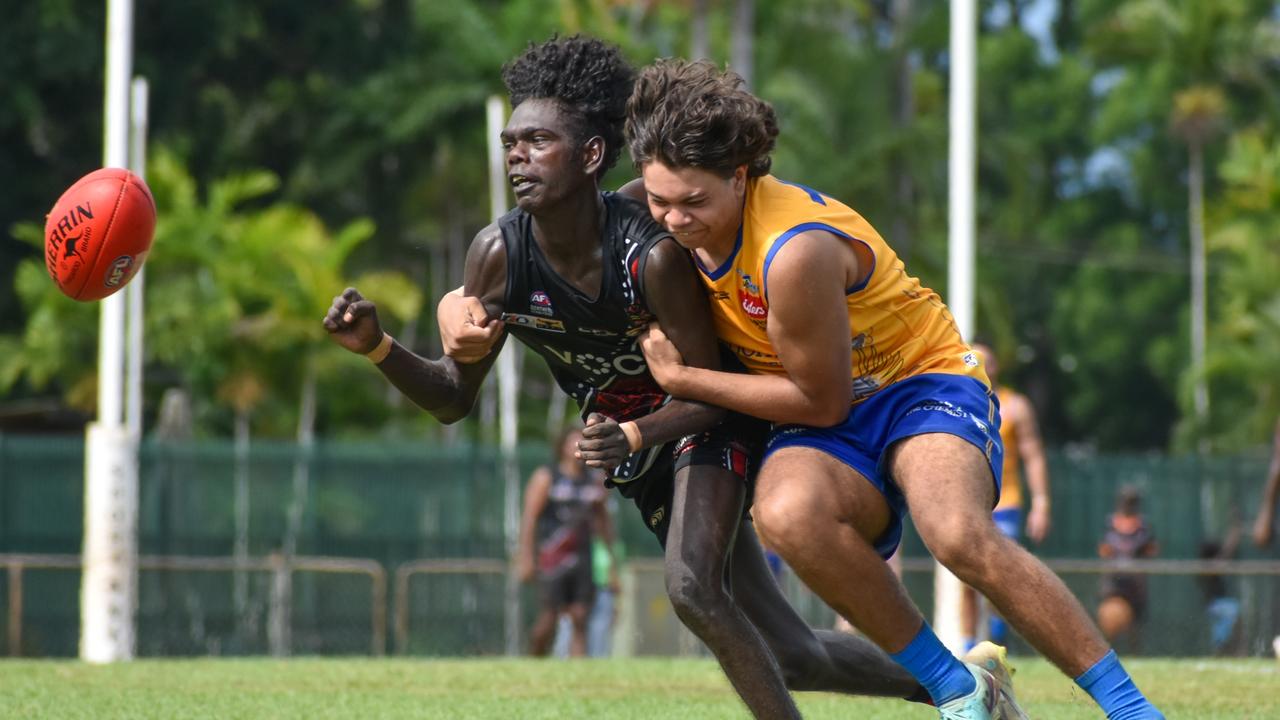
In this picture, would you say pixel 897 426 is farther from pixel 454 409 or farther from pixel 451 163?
pixel 451 163

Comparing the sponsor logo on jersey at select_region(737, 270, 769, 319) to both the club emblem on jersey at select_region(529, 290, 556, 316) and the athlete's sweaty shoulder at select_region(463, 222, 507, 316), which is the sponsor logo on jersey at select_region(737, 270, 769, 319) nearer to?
the club emblem on jersey at select_region(529, 290, 556, 316)

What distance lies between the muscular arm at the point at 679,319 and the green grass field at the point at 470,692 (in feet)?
6.90

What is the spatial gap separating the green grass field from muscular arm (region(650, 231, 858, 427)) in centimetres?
223

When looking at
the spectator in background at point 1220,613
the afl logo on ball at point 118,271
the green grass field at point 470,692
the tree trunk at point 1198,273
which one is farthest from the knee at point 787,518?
the tree trunk at point 1198,273

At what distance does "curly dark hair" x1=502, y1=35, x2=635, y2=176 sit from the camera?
20.1 ft

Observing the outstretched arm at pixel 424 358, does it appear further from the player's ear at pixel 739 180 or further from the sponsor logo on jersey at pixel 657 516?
the player's ear at pixel 739 180

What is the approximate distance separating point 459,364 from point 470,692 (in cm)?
305

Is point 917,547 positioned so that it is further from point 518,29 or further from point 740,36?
point 518,29

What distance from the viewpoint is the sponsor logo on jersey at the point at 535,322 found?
610cm

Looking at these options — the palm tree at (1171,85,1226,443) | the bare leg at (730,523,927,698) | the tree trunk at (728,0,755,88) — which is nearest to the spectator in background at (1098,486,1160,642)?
the bare leg at (730,523,927,698)

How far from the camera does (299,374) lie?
28.1 metres

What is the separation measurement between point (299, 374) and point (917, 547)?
11828 mm

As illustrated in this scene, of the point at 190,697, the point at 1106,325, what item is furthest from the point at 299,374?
the point at 1106,325

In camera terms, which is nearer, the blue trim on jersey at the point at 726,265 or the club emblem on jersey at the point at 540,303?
the blue trim on jersey at the point at 726,265
